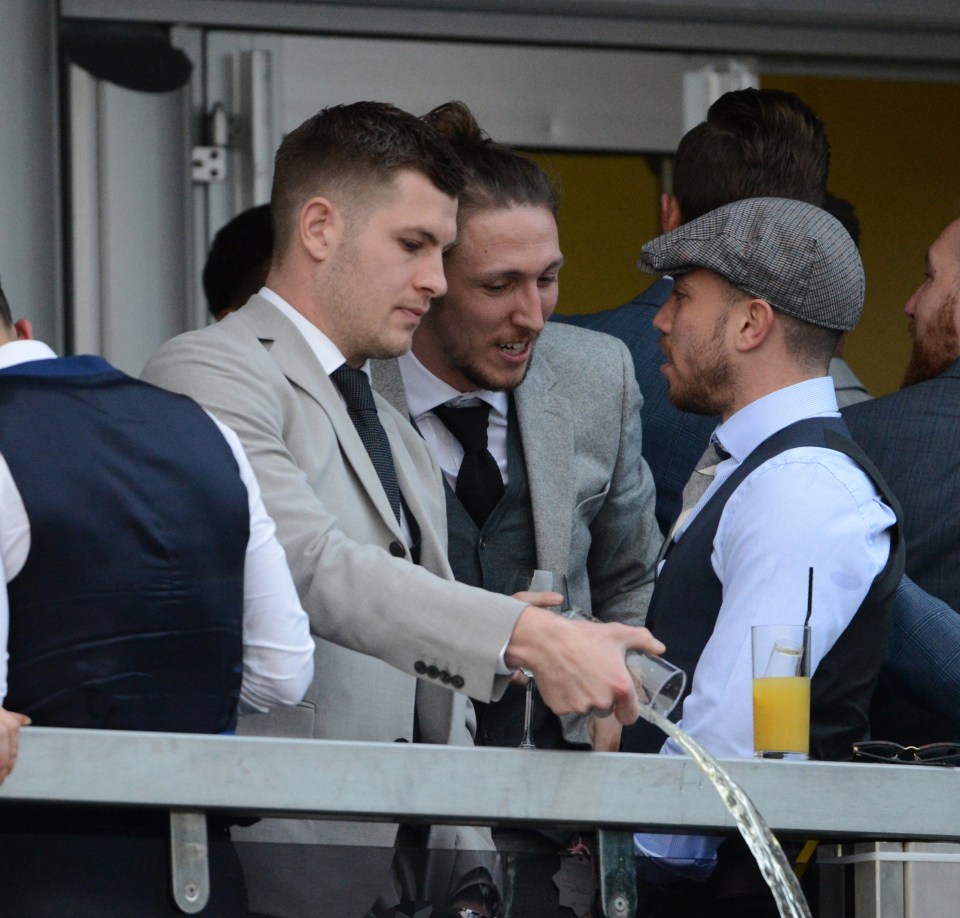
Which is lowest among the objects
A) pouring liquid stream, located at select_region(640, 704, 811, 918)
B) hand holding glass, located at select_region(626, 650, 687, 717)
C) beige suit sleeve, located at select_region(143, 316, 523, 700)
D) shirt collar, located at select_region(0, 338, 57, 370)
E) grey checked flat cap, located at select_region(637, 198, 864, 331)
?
pouring liquid stream, located at select_region(640, 704, 811, 918)

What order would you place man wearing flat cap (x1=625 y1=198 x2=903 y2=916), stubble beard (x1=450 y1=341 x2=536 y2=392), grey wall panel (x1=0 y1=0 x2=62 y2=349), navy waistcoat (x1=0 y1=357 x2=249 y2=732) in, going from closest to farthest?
1. navy waistcoat (x1=0 y1=357 x2=249 y2=732)
2. man wearing flat cap (x1=625 y1=198 x2=903 y2=916)
3. stubble beard (x1=450 y1=341 x2=536 y2=392)
4. grey wall panel (x1=0 y1=0 x2=62 y2=349)

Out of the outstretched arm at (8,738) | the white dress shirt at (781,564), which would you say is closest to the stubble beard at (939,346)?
the white dress shirt at (781,564)

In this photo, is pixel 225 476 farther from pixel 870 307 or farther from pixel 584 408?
pixel 870 307

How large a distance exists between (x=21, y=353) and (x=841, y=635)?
1201 millimetres

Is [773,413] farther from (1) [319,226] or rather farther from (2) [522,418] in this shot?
(1) [319,226]

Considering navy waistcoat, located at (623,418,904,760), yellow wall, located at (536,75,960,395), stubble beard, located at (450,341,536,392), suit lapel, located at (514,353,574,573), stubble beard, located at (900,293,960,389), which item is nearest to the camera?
navy waistcoat, located at (623,418,904,760)

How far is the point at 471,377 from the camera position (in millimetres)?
3457

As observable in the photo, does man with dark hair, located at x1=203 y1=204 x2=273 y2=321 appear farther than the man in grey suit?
Yes

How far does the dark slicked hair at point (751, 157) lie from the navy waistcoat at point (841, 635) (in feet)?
2.74

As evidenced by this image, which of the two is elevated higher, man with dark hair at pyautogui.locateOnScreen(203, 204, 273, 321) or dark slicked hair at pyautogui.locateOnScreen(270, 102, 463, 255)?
dark slicked hair at pyautogui.locateOnScreen(270, 102, 463, 255)

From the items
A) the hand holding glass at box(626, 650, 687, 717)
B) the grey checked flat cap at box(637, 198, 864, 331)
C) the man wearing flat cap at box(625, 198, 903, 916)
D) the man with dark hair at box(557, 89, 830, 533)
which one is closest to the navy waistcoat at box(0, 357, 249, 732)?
the hand holding glass at box(626, 650, 687, 717)

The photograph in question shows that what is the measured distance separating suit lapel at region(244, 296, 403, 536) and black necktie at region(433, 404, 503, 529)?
59 cm

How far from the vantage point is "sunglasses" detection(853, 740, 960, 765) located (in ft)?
7.88

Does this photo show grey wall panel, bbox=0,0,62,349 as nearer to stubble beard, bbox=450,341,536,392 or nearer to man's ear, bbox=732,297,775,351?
stubble beard, bbox=450,341,536,392
